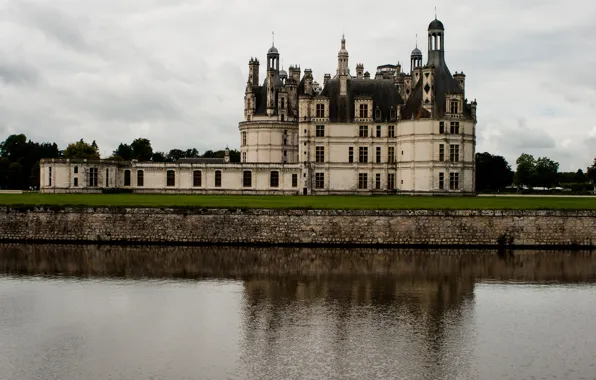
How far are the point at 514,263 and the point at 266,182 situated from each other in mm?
31483

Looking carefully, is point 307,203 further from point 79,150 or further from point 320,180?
point 79,150

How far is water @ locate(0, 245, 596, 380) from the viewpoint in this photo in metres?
14.7

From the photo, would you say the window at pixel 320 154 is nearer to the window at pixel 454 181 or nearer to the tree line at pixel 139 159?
the window at pixel 454 181

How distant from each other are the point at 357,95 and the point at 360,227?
26.1 metres

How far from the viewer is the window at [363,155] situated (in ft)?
192

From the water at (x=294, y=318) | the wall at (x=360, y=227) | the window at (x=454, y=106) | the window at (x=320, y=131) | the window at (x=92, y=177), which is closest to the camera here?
the water at (x=294, y=318)

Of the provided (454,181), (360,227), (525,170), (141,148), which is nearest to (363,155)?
(454,181)

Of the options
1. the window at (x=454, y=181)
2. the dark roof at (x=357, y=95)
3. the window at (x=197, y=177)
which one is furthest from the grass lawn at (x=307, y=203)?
the dark roof at (x=357, y=95)

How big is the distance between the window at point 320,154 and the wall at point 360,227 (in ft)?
81.5

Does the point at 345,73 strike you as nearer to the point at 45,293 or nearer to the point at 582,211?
the point at 582,211

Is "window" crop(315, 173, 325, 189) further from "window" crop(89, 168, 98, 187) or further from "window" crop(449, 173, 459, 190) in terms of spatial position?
"window" crop(89, 168, 98, 187)

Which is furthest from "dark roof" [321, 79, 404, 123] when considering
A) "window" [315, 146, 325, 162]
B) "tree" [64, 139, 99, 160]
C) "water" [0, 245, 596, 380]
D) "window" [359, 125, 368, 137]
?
"tree" [64, 139, 99, 160]

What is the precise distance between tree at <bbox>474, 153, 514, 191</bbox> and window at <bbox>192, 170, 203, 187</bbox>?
40.1 meters

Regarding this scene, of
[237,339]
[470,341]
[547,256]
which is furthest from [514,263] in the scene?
[237,339]
